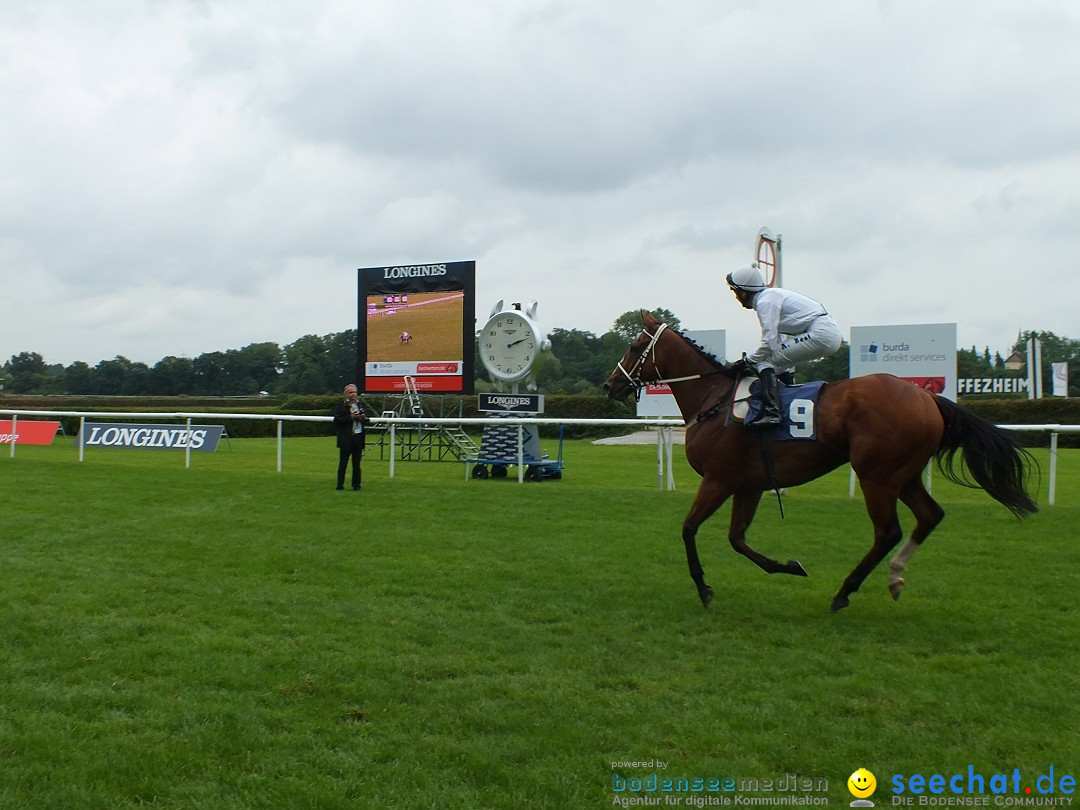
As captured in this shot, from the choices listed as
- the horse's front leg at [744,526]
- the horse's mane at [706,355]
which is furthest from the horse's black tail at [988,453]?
the horse's mane at [706,355]

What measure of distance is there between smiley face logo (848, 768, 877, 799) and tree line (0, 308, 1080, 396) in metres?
43.4

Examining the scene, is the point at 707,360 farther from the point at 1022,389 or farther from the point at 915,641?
the point at 1022,389

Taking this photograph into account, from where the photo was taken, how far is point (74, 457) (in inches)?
728

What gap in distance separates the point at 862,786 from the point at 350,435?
996 cm

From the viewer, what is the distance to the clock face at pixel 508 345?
1667cm

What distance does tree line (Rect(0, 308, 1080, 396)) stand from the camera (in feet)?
159

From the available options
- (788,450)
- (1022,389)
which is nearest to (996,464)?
(788,450)

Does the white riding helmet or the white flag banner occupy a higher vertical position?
the white flag banner

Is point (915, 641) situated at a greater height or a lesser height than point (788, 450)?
lesser

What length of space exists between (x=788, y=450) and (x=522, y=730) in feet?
10.1

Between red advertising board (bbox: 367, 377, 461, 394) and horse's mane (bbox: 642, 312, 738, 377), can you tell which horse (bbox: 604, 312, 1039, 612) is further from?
red advertising board (bbox: 367, 377, 461, 394)

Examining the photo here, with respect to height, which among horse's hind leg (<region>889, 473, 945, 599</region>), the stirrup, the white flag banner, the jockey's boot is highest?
the white flag banner

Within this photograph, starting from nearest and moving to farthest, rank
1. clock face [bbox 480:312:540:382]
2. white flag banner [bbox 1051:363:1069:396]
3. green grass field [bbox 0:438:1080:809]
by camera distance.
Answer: green grass field [bbox 0:438:1080:809] < clock face [bbox 480:312:540:382] < white flag banner [bbox 1051:363:1069:396]

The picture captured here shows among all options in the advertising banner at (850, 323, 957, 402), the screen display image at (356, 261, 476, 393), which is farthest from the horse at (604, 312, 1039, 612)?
the screen display image at (356, 261, 476, 393)
